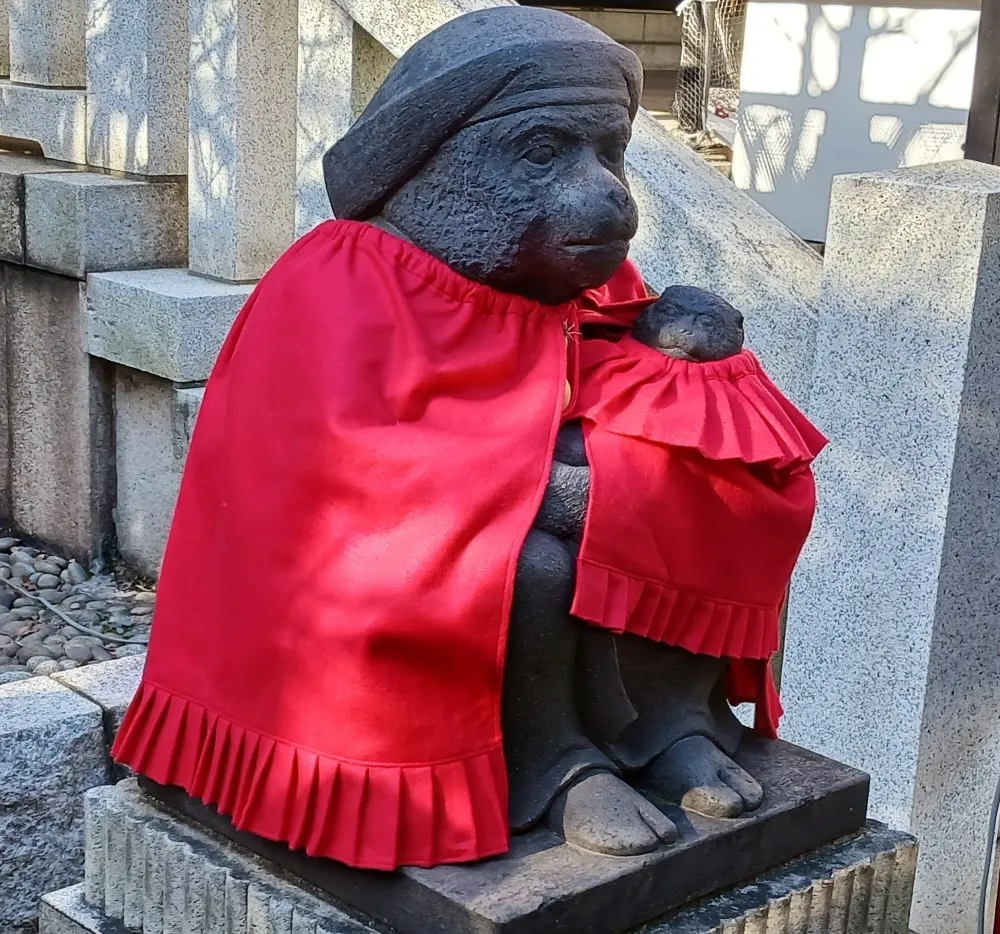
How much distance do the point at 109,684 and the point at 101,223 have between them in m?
1.83

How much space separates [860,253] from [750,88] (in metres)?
4.34

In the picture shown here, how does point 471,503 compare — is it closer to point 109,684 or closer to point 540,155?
point 540,155

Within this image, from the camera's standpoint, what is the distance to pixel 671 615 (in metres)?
1.86

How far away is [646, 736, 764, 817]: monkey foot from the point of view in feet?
6.29

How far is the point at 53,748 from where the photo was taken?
264 centimetres

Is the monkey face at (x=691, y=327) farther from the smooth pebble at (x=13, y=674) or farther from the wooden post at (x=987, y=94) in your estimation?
the wooden post at (x=987, y=94)

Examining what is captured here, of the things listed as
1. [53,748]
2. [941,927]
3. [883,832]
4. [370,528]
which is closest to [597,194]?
[370,528]

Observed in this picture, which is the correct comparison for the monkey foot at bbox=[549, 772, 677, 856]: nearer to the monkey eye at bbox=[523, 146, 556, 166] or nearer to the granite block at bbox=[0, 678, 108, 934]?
the monkey eye at bbox=[523, 146, 556, 166]

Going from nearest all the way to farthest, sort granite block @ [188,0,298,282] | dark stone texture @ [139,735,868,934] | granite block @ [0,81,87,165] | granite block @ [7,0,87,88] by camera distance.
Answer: dark stone texture @ [139,735,868,934]
granite block @ [188,0,298,282]
granite block @ [0,81,87,165]
granite block @ [7,0,87,88]

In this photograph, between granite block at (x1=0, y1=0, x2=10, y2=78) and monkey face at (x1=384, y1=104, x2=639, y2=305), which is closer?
monkey face at (x1=384, y1=104, x2=639, y2=305)

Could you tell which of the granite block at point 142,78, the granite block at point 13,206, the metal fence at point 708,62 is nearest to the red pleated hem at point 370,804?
the granite block at point 142,78

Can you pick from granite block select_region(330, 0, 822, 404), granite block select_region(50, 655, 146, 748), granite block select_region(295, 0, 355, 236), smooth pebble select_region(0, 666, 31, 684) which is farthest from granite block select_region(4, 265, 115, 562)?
granite block select_region(330, 0, 822, 404)

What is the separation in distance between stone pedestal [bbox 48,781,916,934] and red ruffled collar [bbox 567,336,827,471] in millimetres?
525

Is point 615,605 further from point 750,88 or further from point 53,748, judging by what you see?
point 750,88
